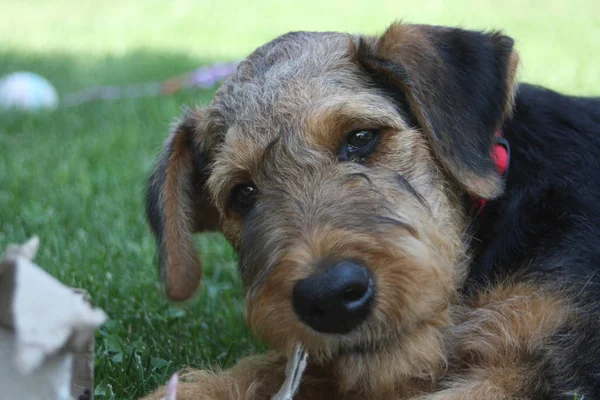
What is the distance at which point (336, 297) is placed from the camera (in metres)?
2.61

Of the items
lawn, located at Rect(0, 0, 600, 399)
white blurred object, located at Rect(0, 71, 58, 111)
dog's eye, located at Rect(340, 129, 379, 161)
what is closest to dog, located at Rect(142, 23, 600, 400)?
dog's eye, located at Rect(340, 129, 379, 161)

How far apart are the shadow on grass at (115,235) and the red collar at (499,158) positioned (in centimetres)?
132

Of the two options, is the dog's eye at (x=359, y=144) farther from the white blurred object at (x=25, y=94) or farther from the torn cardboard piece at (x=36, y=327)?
the white blurred object at (x=25, y=94)

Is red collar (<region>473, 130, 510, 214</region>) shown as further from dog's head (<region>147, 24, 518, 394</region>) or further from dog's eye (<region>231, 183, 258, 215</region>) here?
dog's eye (<region>231, 183, 258, 215</region>)

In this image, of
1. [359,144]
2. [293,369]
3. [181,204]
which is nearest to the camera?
[293,369]

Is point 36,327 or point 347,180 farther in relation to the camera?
point 347,180

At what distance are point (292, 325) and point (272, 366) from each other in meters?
0.74

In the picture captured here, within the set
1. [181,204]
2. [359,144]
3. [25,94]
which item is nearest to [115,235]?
[181,204]

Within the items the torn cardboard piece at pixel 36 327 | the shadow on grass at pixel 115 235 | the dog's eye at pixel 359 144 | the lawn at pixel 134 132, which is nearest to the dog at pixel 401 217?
the dog's eye at pixel 359 144

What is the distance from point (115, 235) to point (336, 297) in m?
3.59

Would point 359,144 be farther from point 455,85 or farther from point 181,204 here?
point 181,204

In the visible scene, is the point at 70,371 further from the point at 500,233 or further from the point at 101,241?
the point at 101,241

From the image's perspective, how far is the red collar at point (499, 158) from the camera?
3.53m

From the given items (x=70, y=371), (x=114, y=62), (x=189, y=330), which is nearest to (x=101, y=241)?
(x=189, y=330)
